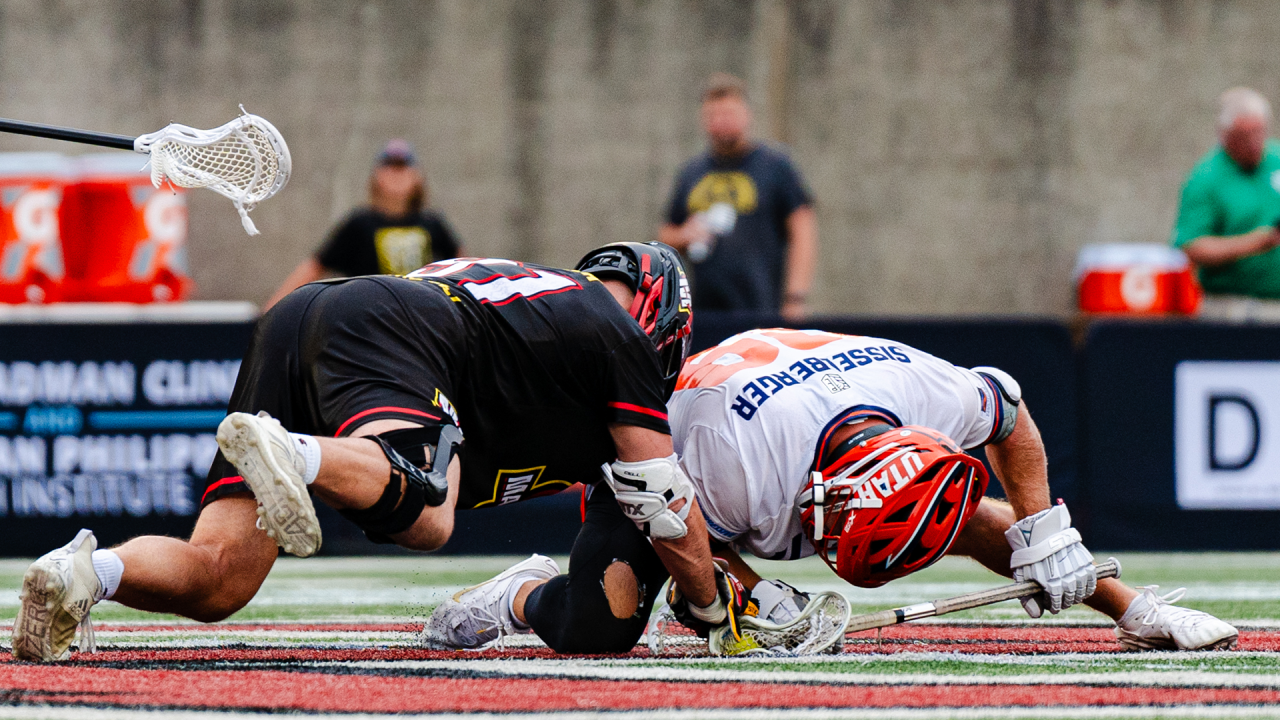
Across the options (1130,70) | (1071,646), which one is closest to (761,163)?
(1071,646)

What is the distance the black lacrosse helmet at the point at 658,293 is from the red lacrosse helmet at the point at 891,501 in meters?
0.59

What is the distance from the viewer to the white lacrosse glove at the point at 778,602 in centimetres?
383

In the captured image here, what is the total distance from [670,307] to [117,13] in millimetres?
9566

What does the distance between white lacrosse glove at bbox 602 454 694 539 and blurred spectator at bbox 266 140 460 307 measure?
4934mm

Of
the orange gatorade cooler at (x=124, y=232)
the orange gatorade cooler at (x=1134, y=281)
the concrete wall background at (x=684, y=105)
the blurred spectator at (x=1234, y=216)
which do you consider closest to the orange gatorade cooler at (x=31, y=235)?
the orange gatorade cooler at (x=124, y=232)

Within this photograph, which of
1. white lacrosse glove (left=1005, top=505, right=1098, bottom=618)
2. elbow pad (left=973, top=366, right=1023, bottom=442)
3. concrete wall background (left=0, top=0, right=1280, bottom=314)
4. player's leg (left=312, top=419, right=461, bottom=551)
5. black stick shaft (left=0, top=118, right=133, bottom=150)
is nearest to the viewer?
player's leg (left=312, top=419, right=461, bottom=551)

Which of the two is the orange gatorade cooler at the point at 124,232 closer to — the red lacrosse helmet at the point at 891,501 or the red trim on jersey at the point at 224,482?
the red trim on jersey at the point at 224,482

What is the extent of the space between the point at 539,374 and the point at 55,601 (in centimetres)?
118

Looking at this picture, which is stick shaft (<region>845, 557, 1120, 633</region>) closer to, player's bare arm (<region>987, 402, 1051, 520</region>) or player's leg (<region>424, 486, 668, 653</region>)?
player's bare arm (<region>987, 402, 1051, 520</region>)

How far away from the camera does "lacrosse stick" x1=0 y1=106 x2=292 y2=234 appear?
3701 millimetres

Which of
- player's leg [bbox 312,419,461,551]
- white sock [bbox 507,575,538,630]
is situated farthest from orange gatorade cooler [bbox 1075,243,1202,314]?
player's leg [bbox 312,419,461,551]

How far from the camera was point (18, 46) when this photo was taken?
12.2 meters

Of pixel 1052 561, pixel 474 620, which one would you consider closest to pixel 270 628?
pixel 474 620

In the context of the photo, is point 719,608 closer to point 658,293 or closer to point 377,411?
point 658,293
